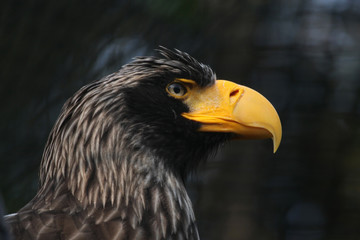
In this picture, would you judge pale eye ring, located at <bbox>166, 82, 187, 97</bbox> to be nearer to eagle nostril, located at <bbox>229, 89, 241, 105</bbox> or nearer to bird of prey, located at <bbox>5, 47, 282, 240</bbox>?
bird of prey, located at <bbox>5, 47, 282, 240</bbox>

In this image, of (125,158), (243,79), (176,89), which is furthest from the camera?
(243,79)

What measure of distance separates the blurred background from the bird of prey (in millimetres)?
856

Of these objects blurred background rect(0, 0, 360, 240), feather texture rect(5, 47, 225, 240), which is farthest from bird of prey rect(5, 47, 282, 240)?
blurred background rect(0, 0, 360, 240)

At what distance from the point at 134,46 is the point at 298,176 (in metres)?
1.08

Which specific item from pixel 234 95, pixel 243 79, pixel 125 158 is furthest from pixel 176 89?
pixel 243 79

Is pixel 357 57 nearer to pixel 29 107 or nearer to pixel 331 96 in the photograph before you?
pixel 331 96

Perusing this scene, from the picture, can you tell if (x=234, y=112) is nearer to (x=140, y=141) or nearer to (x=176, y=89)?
(x=176, y=89)

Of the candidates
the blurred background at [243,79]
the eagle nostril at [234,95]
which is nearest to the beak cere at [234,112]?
the eagle nostril at [234,95]

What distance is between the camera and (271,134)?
234 cm

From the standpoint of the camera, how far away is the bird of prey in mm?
2213

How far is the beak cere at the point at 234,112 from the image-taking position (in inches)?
91.3

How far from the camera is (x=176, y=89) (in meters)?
2.45

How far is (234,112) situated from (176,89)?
243 mm

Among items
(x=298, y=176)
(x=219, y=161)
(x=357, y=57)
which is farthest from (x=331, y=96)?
(x=219, y=161)
